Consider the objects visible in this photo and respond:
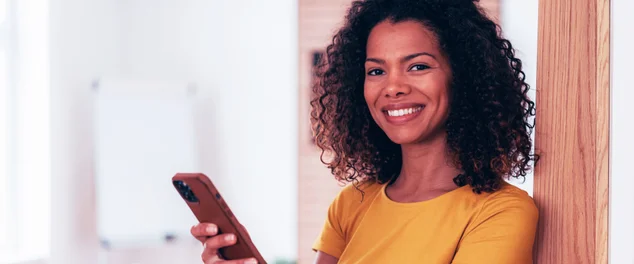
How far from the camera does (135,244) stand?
3.42m

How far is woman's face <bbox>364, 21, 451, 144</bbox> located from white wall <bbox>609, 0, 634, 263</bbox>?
42 centimetres

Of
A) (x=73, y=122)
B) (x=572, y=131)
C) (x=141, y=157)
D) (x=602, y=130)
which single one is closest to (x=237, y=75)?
(x=141, y=157)

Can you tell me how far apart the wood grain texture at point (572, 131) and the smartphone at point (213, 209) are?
533 millimetres

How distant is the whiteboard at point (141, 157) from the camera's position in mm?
3332

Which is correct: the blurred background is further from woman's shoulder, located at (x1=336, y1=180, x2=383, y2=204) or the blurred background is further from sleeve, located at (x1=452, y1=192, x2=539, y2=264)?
sleeve, located at (x1=452, y1=192, x2=539, y2=264)

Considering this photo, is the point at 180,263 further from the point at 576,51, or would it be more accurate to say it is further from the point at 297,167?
the point at 576,51

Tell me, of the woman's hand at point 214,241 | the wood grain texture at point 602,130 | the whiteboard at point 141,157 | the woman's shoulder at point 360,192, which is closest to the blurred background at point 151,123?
the whiteboard at point 141,157

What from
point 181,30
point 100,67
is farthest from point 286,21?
point 100,67

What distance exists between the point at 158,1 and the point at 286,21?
77 centimetres

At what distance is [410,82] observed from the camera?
1.28m

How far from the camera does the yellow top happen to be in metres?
1.12

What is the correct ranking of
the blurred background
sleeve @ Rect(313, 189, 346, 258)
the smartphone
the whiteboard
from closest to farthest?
1. the smartphone
2. sleeve @ Rect(313, 189, 346, 258)
3. the blurred background
4. the whiteboard

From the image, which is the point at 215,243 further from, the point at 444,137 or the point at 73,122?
the point at 73,122

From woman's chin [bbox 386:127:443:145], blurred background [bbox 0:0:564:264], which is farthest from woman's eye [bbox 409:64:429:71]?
blurred background [bbox 0:0:564:264]
